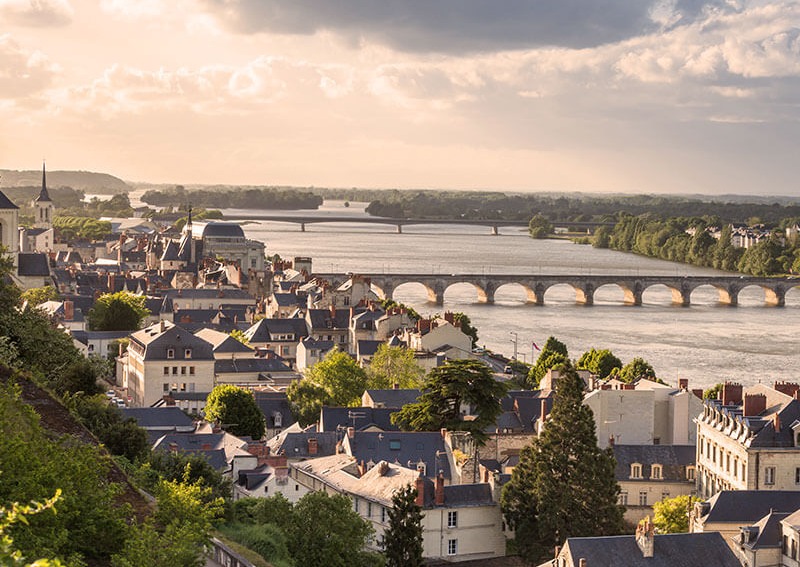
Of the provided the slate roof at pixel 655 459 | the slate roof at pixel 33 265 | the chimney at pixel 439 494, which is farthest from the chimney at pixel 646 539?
the slate roof at pixel 33 265

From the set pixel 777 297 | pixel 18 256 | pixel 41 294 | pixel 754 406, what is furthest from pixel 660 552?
pixel 777 297

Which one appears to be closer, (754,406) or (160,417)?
(754,406)

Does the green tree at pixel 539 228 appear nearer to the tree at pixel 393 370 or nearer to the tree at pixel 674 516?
the tree at pixel 393 370

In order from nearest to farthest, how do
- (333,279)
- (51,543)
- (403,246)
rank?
(51,543) → (333,279) → (403,246)

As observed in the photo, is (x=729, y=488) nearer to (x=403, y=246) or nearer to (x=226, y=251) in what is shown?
(x=226, y=251)

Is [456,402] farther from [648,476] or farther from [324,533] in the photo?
[324,533]

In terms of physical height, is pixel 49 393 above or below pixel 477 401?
above

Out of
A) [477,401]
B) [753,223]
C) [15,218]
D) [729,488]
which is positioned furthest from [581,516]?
[753,223]

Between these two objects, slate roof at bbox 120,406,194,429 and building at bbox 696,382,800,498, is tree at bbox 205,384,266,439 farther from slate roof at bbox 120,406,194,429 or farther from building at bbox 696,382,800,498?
building at bbox 696,382,800,498
